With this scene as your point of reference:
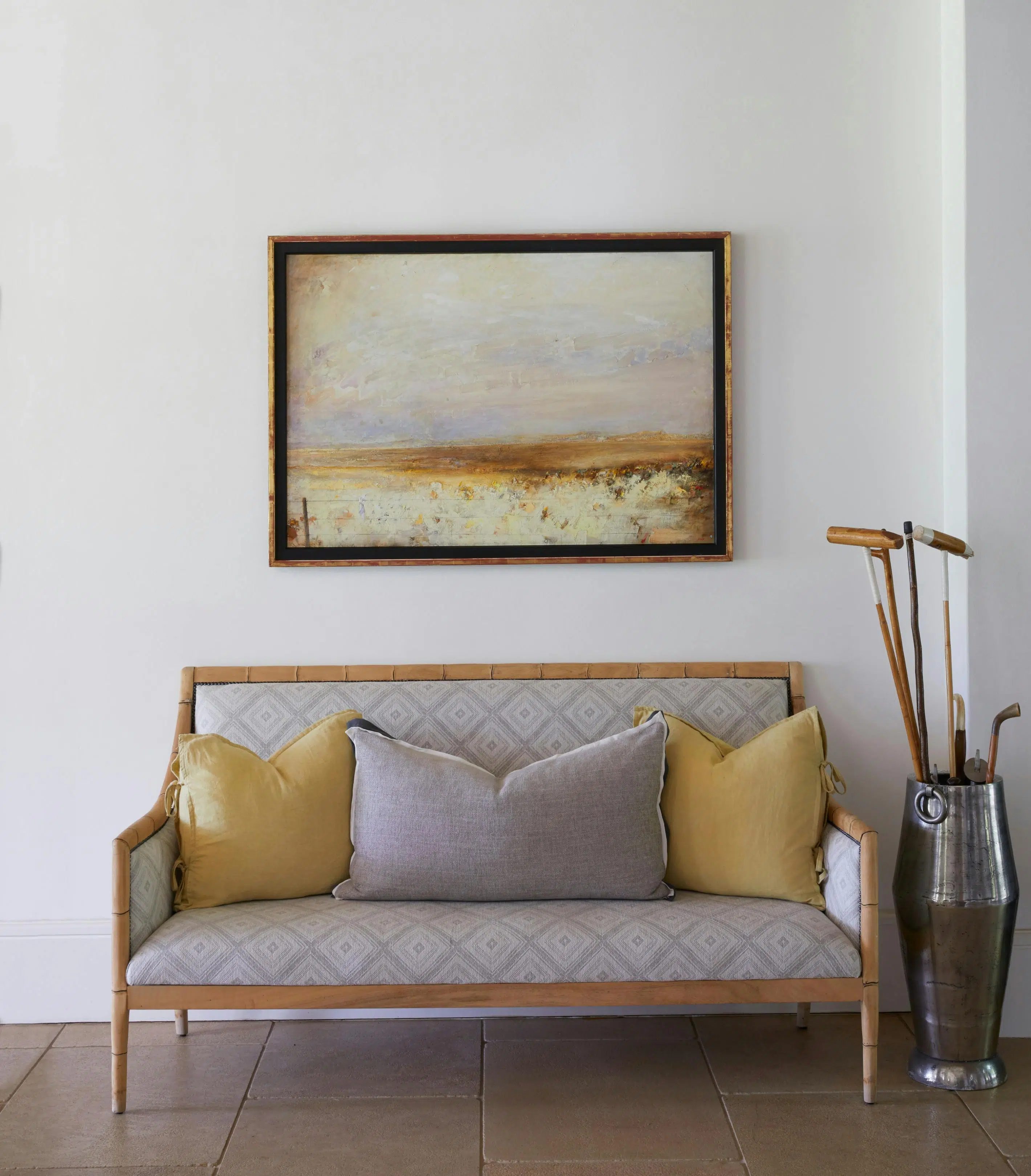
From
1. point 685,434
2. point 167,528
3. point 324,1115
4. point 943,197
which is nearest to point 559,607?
point 685,434

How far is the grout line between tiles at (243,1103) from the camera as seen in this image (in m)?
1.97

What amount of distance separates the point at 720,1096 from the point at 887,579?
3.96 feet

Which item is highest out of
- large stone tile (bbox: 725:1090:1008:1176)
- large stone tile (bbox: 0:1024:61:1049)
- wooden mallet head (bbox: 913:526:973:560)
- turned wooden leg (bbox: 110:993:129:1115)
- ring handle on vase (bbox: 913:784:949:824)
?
wooden mallet head (bbox: 913:526:973:560)

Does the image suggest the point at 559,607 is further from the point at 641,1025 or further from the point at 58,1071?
the point at 58,1071

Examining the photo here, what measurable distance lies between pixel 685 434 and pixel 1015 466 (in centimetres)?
84

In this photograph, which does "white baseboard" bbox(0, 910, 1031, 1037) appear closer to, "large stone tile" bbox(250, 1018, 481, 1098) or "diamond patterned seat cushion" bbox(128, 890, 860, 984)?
"large stone tile" bbox(250, 1018, 481, 1098)

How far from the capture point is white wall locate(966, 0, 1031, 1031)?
8.48ft

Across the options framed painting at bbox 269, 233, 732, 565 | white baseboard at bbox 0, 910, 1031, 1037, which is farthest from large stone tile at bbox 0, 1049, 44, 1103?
framed painting at bbox 269, 233, 732, 565

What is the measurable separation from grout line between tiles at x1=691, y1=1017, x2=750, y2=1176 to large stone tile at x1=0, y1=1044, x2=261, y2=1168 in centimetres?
103

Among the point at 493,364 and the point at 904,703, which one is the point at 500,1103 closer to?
the point at 904,703

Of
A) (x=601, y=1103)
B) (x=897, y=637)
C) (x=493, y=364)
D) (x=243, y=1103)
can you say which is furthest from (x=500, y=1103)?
(x=493, y=364)

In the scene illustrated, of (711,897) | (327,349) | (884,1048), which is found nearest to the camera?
(711,897)

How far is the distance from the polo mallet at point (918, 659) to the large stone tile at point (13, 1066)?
7.15ft

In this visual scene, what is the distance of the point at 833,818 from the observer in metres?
2.36
